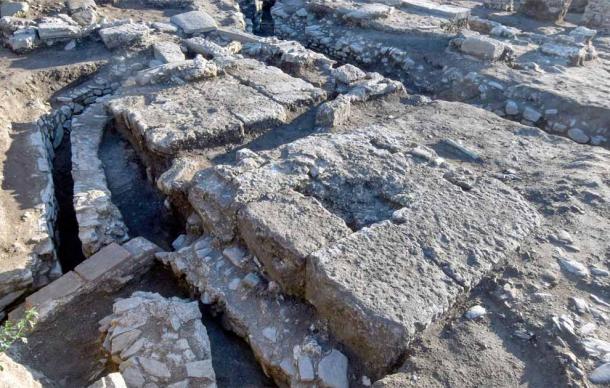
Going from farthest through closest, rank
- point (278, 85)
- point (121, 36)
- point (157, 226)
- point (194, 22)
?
point (194, 22), point (121, 36), point (278, 85), point (157, 226)

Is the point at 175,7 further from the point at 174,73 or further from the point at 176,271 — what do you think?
the point at 176,271

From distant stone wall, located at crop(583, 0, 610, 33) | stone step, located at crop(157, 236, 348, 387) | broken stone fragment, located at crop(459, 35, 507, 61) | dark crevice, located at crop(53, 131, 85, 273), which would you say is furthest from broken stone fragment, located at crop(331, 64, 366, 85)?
distant stone wall, located at crop(583, 0, 610, 33)

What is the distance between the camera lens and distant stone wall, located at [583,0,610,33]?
327 inches

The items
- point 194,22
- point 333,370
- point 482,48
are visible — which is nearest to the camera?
point 333,370

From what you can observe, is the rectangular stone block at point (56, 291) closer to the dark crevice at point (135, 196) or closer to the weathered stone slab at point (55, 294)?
the weathered stone slab at point (55, 294)

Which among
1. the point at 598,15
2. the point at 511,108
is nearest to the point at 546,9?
the point at 598,15

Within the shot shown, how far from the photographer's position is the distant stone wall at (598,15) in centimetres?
831

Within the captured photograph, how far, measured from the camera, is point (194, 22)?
6.94 m

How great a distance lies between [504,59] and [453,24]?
1653mm

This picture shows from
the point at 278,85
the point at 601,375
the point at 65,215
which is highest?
the point at 278,85

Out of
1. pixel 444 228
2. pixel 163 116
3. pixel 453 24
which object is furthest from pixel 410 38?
pixel 444 228

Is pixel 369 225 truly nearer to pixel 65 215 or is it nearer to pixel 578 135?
pixel 65 215

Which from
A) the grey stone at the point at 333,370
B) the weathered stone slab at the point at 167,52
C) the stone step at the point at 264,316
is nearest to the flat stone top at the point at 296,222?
the stone step at the point at 264,316

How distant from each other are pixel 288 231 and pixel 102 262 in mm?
1406
